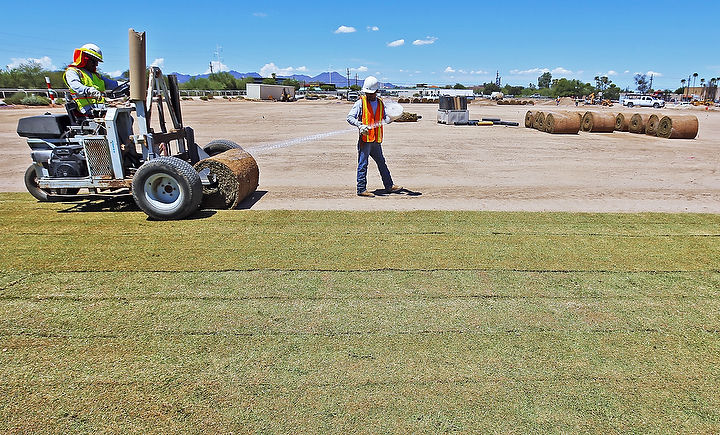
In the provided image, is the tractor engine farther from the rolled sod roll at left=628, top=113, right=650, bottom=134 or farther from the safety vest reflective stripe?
the rolled sod roll at left=628, top=113, right=650, bottom=134

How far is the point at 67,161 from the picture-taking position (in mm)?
7070

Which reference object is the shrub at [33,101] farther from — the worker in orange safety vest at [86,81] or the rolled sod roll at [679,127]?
the rolled sod roll at [679,127]

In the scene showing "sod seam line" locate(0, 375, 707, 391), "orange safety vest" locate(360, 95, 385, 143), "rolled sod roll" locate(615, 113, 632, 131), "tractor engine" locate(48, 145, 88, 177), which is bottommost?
"sod seam line" locate(0, 375, 707, 391)

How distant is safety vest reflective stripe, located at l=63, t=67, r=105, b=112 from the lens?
6945 millimetres

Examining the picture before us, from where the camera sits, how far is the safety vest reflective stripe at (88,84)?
6.95m

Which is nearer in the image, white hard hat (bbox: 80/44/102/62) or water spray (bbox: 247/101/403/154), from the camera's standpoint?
white hard hat (bbox: 80/44/102/62)

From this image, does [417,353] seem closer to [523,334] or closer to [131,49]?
[523,334]

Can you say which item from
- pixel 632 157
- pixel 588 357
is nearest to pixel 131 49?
pixel 588 357

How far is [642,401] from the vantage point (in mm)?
3068

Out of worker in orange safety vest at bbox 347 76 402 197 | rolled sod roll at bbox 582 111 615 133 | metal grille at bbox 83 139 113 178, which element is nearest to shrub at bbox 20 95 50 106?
rolled sod roll at bbox 582 111 615 133

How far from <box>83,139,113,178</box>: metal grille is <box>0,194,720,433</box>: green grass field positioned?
0.91m

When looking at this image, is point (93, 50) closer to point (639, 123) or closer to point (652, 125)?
point (652, 125)

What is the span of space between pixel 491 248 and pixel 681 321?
2065 mm

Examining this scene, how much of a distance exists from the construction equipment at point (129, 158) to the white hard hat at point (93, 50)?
0.47 meters
